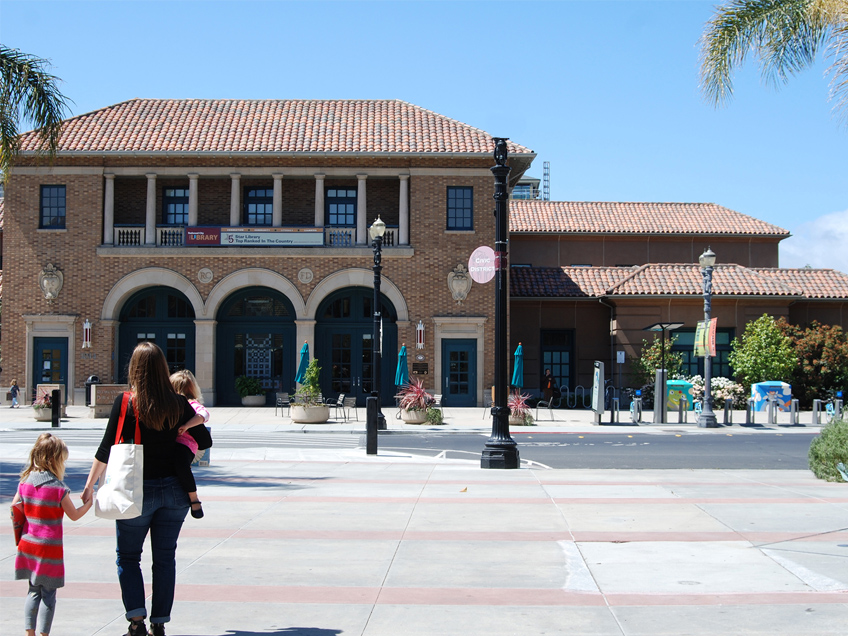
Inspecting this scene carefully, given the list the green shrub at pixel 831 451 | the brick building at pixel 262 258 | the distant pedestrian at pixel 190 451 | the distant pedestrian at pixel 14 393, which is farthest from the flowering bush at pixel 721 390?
the distant pedestrian at pixel 190 451

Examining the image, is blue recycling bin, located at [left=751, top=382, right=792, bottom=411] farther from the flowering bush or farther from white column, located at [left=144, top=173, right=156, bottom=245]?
white column, located at [left=144, top=173, right=156, bottom=245]

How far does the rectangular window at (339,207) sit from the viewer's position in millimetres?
32281

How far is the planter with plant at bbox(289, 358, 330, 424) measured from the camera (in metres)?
25.3

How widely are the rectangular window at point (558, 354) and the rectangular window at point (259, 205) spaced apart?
1197cm

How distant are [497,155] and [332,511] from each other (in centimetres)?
696

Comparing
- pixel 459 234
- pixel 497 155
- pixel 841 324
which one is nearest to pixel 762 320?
pixel 841 324

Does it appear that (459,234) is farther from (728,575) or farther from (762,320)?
(728,575)

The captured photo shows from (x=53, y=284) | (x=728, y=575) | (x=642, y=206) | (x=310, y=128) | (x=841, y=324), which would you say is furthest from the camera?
(x=642, y=206)

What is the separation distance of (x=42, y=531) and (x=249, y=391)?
85.7ft

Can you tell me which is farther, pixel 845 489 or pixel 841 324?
pixel 841 324

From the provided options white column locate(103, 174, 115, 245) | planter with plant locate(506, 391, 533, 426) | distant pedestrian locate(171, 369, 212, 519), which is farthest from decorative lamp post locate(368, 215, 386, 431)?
distant pedestrian locate(171, 369, 212, 519)

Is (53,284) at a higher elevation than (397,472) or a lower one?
higher

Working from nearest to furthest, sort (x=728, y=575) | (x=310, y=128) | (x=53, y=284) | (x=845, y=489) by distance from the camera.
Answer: (x=728, y=575) < (x=845, y=489) < (x=53, y=284) < (x=310, y=128)

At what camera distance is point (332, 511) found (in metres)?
9.98
